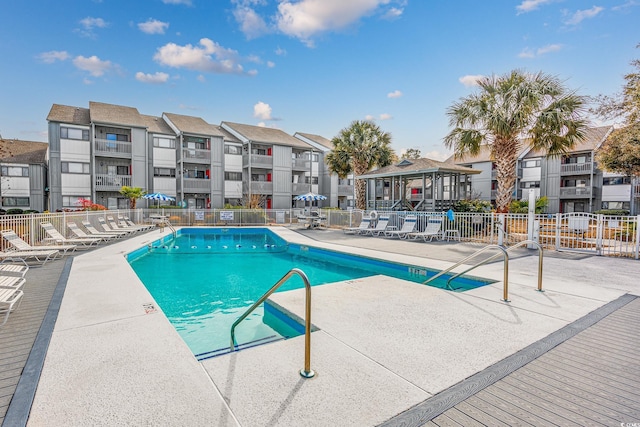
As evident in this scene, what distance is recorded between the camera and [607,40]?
12672 millimetres

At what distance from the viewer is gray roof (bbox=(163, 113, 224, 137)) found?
96.4 feet

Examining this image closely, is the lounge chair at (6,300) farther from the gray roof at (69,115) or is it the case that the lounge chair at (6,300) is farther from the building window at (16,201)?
the building window at (16,201)

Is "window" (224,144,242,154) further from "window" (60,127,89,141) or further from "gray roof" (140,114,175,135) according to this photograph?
"window" (60,127,89,141)

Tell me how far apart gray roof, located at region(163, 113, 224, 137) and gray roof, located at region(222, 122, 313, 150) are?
2.39 meters

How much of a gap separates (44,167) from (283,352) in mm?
37013

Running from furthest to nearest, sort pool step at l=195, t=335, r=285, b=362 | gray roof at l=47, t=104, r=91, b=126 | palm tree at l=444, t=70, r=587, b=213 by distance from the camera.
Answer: gray roof at l=47, t=104, r=91, b=126 < palm tree at l=444, t=70, r=587, b=213 < pool step at l=195, t=335, r=285, b=362

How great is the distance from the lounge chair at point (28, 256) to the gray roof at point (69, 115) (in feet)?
67.4

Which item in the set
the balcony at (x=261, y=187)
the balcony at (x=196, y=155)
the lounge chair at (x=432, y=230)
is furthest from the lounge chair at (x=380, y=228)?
the balcony at (x=196, y=155)

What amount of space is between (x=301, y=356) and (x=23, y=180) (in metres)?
36.9

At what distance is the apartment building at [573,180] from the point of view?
2989cm

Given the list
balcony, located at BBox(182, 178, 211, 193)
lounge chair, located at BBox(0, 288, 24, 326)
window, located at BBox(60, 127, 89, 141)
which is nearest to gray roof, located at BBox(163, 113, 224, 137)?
balcony, located at BBox(182, 178, 211, 193)

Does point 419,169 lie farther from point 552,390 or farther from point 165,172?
point 165,172

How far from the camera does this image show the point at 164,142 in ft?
95.5

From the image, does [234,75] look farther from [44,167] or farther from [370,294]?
[44,167]
